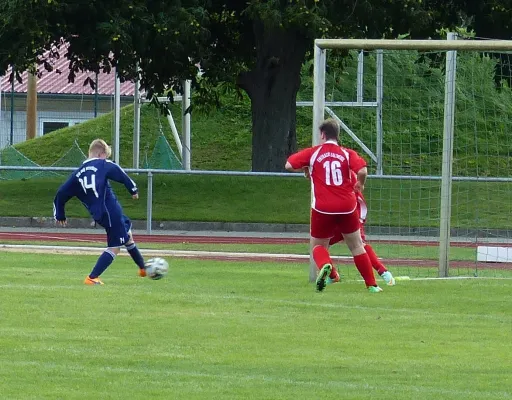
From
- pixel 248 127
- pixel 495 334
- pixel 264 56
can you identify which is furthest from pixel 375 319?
pixel 248 127

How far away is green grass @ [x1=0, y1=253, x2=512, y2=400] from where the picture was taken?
7.87 meters

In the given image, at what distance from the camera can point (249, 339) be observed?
9898mm

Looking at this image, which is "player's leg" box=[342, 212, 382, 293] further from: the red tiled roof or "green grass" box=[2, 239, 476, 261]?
the red tiled roof

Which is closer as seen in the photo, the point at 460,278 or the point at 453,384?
the point at 453,384

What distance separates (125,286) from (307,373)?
590cm

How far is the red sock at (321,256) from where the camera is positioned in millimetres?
13703

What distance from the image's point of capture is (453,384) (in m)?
8.02

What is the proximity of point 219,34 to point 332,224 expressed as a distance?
18.8m

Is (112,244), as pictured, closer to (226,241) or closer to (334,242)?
(334,242)

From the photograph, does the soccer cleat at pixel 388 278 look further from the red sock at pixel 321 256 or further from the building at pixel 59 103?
the building at pixel 59 103

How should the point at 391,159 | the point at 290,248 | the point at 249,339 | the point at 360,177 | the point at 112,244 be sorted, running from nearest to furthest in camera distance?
the point at 249,339 < the point at 360,177 < the point at 112,244 < the point at 290,248 < the point at 391,159

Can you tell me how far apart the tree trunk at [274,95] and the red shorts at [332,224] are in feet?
56.1

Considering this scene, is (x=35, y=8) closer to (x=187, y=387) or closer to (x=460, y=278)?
(x=460, y=278)

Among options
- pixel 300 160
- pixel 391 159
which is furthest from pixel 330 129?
pixel 391 159
